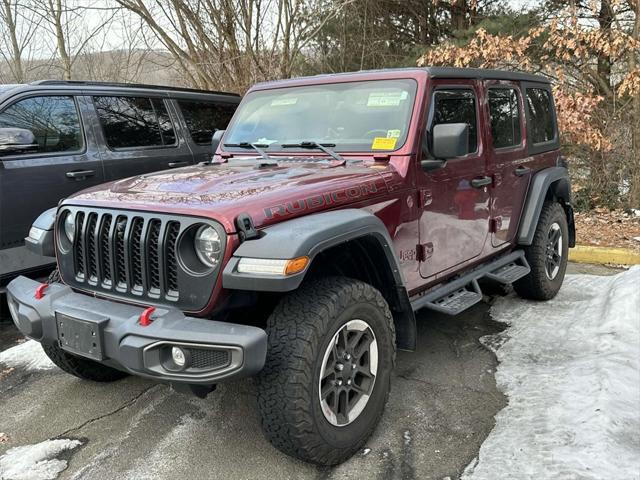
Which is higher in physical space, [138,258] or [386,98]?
[386,98]

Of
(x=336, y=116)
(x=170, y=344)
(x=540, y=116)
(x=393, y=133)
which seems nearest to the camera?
(x=170, y=344)

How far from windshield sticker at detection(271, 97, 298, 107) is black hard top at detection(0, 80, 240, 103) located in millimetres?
2117

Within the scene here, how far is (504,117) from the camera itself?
4387 mm

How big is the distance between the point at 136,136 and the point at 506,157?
3.42 meters

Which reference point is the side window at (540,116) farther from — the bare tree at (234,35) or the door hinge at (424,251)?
the bare tree at (234,35)

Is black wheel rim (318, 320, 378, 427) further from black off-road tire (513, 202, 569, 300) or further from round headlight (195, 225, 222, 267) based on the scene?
black off-road tire (513, 202, 569, 300)

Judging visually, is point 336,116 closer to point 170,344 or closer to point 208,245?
point 208,245

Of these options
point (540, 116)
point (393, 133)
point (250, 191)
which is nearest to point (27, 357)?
point (250, 191)

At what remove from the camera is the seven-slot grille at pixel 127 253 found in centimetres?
248

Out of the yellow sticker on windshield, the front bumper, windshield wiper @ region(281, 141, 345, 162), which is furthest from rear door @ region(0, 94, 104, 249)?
the yellow sticker on windshield

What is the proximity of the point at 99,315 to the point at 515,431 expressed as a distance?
83.4 inches

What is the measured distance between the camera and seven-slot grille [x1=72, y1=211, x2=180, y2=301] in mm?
2476

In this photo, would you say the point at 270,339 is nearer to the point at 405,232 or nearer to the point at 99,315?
the point at 99,315

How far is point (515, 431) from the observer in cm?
286
